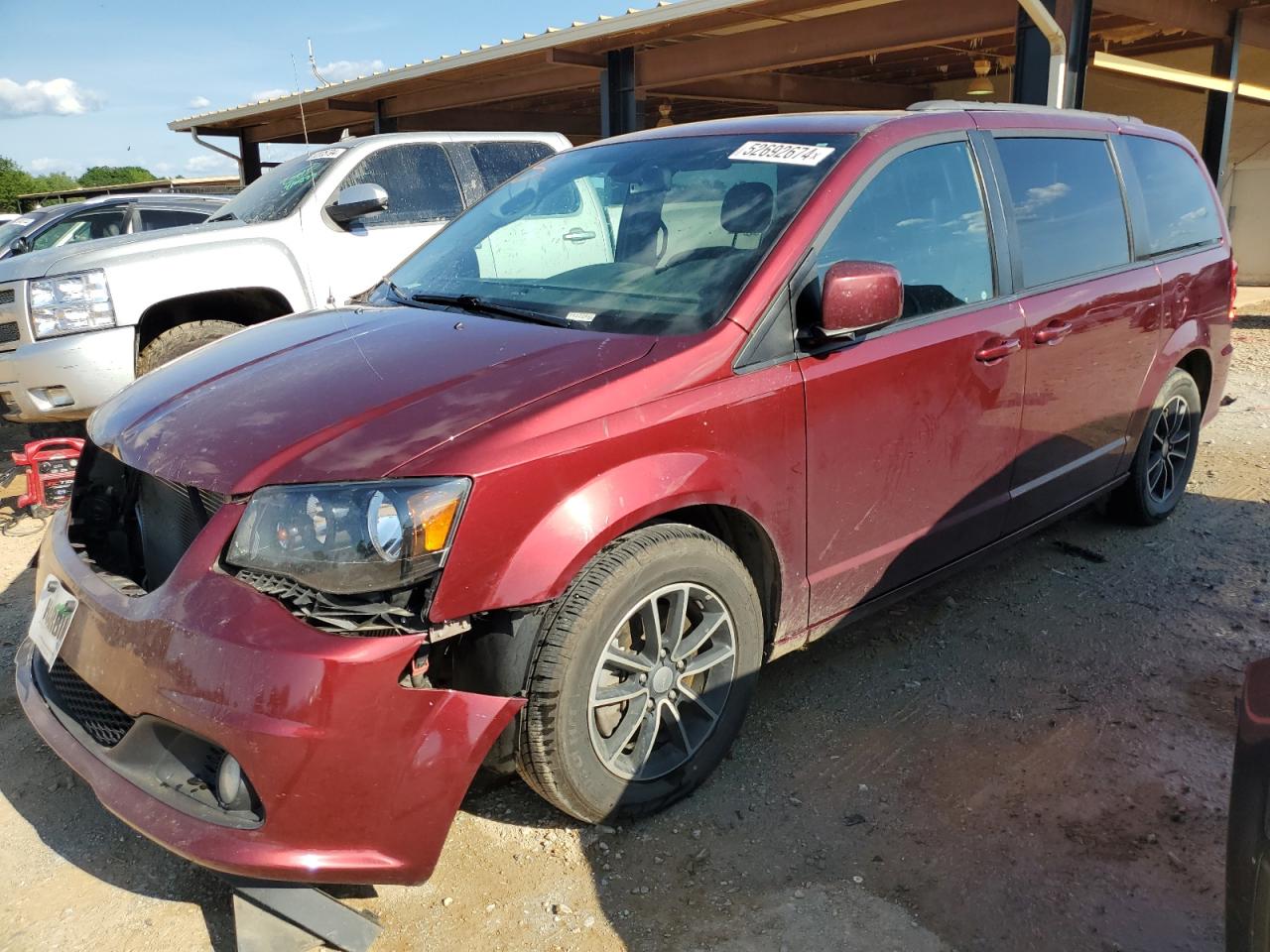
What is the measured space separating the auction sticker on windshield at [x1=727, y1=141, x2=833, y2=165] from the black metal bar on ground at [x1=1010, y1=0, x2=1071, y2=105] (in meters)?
6.43

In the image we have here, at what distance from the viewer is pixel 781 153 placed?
3.11 m

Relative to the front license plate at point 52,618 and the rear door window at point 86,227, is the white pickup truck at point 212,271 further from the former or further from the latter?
the rear door window at point 86,227

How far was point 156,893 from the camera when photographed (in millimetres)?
2504

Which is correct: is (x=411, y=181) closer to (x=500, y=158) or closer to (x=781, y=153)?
(x=500, y=158)

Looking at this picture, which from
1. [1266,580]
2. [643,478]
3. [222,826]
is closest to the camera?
[222,826]

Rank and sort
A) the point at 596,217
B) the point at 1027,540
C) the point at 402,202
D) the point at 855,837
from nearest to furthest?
the point at 855,837 < the point at 596,217 < the point at 1027,540 < the point at 402,202

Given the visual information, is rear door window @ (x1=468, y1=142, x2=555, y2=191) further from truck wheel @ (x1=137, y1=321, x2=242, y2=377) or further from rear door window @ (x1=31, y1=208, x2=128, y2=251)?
rear door window @ (x1=31, y1=208, x2=128, y2=251)

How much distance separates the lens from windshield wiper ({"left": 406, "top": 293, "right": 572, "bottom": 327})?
287cm

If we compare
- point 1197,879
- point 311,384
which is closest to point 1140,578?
point 1197,879

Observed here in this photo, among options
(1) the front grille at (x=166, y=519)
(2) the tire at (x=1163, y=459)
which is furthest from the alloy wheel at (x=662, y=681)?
(2) the tire at (x=1163, y=459)

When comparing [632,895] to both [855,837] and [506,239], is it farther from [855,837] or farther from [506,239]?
[506,239]

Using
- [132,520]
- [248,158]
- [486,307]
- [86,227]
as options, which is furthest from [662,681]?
[248,158]

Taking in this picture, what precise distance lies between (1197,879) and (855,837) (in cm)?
85

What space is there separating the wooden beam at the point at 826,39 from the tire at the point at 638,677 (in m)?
8.20
